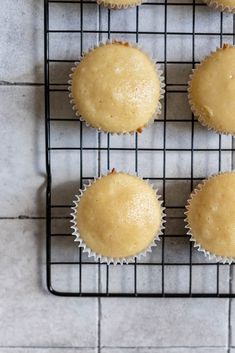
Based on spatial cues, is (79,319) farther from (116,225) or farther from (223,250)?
(223,250)

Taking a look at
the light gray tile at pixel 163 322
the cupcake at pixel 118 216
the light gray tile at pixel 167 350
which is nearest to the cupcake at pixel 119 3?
the cupcake at pixel 118 216

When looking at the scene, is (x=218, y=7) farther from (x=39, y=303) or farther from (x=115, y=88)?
(x=39, y=303)

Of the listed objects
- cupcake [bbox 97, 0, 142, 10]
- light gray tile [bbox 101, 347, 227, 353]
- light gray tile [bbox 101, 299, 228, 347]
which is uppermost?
cupcake [bbox 97, 0, 142, 10]

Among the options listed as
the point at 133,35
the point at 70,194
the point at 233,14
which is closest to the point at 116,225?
the point at 70,194

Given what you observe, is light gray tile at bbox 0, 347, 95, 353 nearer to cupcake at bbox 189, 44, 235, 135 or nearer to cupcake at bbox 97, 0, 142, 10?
cupcake at bbox 189, 44, 235, 135

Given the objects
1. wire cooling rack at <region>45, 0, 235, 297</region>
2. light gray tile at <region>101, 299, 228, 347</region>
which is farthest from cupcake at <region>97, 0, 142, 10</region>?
light gray tile at <region>101, 299, 228, 347</region>

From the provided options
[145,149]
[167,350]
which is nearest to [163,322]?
[167,350]

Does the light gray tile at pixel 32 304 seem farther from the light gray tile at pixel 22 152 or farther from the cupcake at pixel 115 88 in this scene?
the cupcake at pixel 115 88

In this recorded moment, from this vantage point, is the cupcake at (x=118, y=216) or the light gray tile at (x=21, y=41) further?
the light gray tile at (x=21, y=41)
